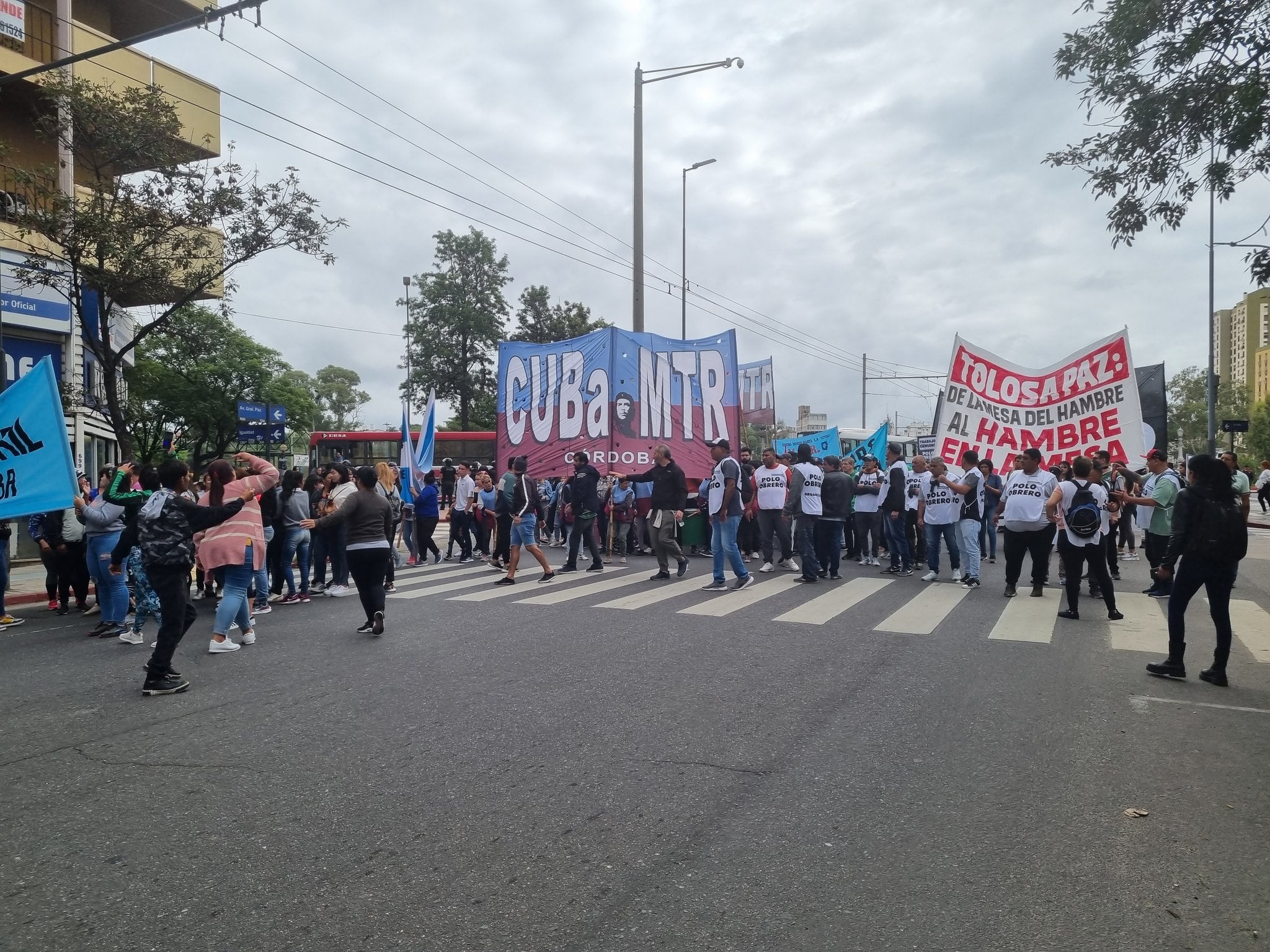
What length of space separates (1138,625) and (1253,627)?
127 cm

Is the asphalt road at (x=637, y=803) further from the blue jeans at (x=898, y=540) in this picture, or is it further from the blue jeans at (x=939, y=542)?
the blue jeans at (x=898, y=540)

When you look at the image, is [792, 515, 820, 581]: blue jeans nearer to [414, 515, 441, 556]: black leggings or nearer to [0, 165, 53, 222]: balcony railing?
[414, 515, 441, 556]: black leggings

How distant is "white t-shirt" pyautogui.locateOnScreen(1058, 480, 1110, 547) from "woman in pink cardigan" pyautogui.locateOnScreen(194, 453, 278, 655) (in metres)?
7.88

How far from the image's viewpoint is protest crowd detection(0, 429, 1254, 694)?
21.7 feet

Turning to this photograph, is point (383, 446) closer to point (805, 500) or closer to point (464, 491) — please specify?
point (464, 491)

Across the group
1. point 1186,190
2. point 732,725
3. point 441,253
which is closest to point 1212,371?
point 1186,190

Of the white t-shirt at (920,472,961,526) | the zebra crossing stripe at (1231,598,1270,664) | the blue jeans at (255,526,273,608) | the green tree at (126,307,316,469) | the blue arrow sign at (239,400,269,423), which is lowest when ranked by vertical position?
the zebra crossing stripe at (1231,598,1270,664)

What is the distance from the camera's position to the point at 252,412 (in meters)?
18.8

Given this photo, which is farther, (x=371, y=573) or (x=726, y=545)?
(x=726, y=545)

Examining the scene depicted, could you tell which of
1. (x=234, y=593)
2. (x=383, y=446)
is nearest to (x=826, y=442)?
(x=234, y=593)

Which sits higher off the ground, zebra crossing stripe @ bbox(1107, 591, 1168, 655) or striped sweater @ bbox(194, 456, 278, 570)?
striped sweater @ bbox(194, 456, 278, 570)

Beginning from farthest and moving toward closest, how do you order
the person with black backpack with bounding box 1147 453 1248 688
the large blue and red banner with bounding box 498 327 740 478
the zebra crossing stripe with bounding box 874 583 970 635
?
the large blue and red banner with bounding box 498 327 740 478
the zebra crossing stripe with bounding box 874 583 970 635
the person with black backpack with bounding box 1147 453 1248 688

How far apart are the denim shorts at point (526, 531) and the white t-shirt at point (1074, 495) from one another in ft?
21.3

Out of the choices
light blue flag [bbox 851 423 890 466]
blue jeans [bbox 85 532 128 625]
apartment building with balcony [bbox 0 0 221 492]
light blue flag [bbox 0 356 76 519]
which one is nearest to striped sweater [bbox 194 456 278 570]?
light blue flag [bbox 0 356 76 519]
